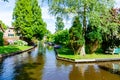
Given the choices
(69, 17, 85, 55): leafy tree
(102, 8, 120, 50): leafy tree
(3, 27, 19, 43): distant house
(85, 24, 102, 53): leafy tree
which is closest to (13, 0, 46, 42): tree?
(3, 27, 19, 43): distant house

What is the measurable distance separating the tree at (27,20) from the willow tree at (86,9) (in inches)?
Result: 1709

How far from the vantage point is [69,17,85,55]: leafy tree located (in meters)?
34.8

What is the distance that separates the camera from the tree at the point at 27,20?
7838 cm

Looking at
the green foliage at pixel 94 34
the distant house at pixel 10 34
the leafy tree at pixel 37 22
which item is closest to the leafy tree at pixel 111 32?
the green foliage at pixel 94 34

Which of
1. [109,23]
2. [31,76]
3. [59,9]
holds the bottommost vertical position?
[31,76]

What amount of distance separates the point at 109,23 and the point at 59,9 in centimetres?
770

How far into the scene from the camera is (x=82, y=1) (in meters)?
33.4

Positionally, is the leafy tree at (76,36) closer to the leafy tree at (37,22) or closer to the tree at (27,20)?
the tree at (27,20)

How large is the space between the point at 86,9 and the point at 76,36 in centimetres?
419

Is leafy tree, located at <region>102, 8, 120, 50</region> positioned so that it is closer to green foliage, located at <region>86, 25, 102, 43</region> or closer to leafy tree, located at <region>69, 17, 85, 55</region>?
green foliage, located at <region>86, 25, 102, 43</region>

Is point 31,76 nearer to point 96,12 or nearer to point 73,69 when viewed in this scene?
point 73,69

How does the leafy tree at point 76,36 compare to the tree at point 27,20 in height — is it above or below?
below

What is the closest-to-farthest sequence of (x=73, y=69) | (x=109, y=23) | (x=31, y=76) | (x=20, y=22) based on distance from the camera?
(x=31, y=76) < (x=73, y=69) < (x=109, y=23) < (x=20, y=22)

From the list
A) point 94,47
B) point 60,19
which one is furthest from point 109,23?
point 60,19
